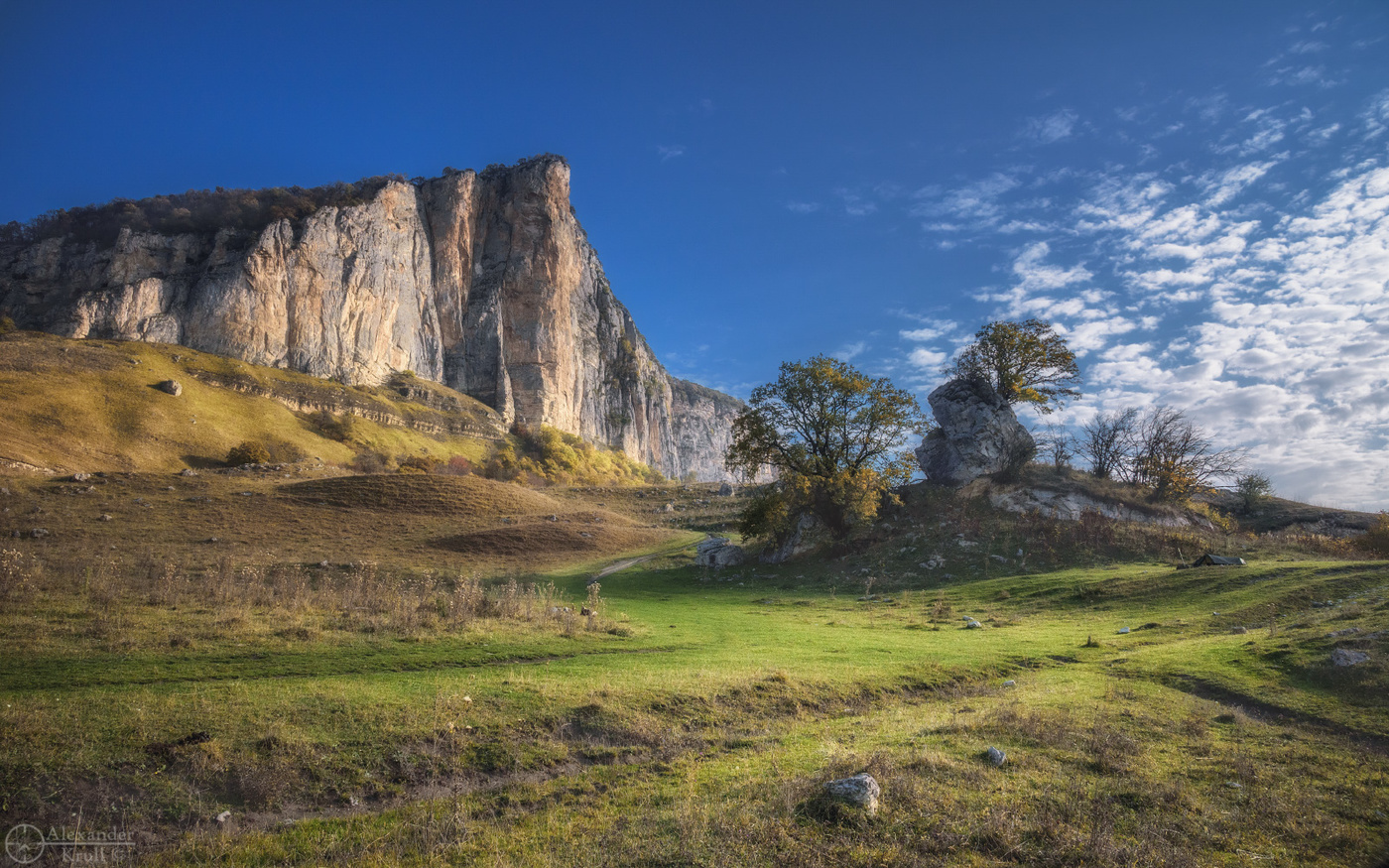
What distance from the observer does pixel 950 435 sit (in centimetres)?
3659

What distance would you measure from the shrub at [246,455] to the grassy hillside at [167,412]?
214cm

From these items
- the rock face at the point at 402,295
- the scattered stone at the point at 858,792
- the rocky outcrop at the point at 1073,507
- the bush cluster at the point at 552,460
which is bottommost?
the scattered stone at the point at 858,792

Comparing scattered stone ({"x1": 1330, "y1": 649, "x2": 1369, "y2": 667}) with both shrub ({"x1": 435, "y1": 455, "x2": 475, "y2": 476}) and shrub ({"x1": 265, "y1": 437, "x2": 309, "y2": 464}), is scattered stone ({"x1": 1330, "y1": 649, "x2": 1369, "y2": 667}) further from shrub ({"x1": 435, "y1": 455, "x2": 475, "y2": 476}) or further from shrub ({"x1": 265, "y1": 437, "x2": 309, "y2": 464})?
shrub ({"x1": 435, "y1": 455, "x2": 475, "y2": 476})

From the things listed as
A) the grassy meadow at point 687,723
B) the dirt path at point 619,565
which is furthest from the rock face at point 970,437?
the dirt path at point 619,565

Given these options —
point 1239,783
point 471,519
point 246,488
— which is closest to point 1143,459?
point 1239,783

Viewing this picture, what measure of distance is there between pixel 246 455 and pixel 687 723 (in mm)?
62706

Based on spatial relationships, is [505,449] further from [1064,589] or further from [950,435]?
[1064,589]

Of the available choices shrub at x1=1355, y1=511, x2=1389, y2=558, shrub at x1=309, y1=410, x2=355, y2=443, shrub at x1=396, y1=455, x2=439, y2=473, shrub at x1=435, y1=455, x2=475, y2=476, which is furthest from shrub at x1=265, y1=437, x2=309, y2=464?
shrub at x1=1355, y1=511, x2=1389, y2=558

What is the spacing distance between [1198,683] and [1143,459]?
88.4ft

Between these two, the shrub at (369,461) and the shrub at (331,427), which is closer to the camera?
the shrub at (369,461)

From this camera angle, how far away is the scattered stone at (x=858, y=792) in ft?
18.8

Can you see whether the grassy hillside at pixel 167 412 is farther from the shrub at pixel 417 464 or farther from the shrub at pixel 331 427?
the shrub at pixel 417 464

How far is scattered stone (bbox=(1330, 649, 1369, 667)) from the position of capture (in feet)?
34.1

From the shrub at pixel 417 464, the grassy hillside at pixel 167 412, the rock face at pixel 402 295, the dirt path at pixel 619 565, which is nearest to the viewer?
the dirt path at pixel 619 565
